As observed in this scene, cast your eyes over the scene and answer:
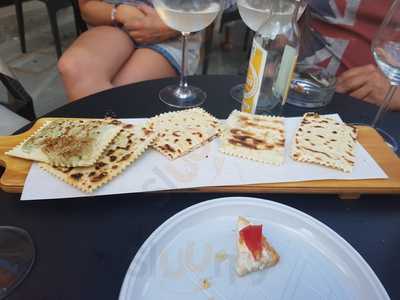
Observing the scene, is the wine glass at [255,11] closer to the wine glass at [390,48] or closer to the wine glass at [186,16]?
the wine glass at [186,16]

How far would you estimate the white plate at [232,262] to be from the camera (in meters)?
0.41

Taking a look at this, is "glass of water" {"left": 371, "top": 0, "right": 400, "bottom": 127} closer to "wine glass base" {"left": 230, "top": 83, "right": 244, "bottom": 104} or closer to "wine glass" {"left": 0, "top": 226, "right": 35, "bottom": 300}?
"wine glass base" {"left": 230, "top": 83, "right": 244, "bottom": 104}

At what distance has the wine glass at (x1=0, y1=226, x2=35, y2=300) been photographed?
405mm

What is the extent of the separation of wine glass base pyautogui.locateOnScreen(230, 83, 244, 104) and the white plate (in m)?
0.39

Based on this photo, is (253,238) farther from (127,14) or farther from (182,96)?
(127,14)

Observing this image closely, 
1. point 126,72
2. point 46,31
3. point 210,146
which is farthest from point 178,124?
point 46,31

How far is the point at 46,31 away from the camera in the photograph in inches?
113

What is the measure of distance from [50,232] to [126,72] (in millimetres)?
794

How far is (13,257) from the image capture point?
434 millimetres

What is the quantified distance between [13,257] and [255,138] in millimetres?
448

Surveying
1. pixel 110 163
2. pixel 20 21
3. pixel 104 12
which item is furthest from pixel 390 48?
pixel 20 21

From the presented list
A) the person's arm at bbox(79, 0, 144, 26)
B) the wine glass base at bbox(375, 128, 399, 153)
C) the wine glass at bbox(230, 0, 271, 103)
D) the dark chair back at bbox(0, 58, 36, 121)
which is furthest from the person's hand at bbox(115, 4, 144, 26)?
the wine glass base at bbox(375, 128, 399, 153)

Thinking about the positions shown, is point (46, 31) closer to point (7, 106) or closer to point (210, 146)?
point (7, 106)

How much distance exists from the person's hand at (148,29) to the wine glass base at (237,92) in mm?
494
